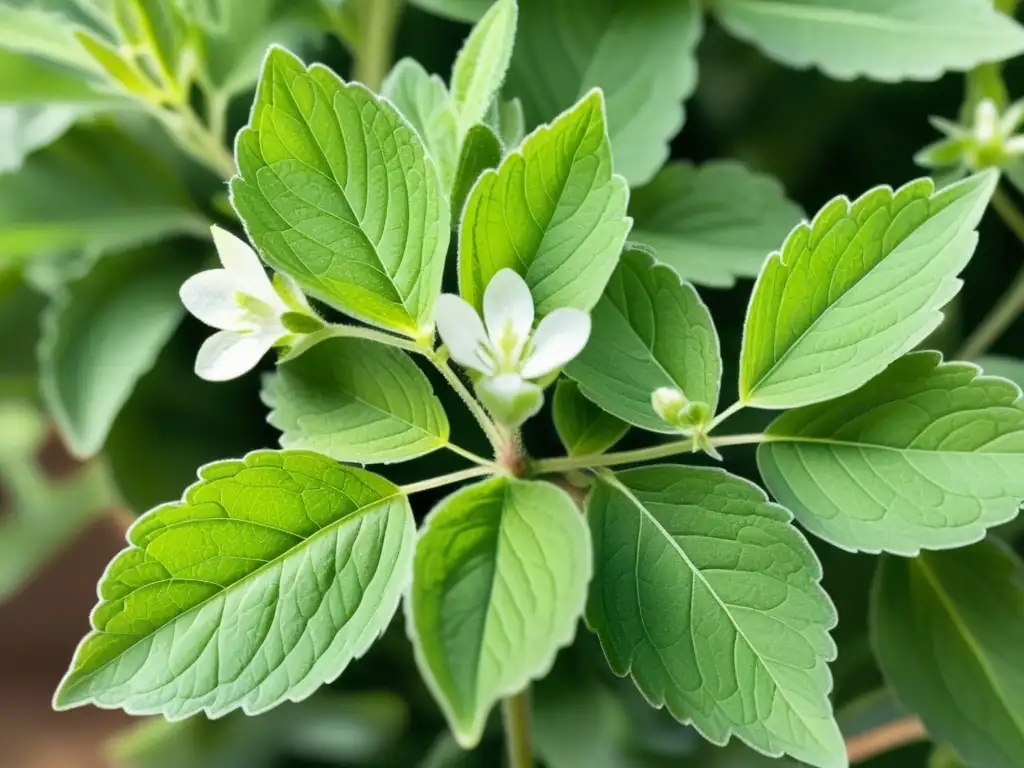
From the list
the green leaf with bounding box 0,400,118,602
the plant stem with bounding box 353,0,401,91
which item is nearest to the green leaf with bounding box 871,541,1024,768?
the plant stem with bounding box 353,0,401,91

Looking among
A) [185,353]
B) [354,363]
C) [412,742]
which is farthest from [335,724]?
[354,363]

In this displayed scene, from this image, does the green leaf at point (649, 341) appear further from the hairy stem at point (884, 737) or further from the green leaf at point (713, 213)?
the hairy stem at point (884, 737)

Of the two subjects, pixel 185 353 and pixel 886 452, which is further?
pixel 185 353

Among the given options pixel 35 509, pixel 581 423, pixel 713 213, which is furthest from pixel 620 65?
pixel 35 509

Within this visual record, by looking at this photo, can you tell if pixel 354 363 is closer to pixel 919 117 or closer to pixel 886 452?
pixel 886 452

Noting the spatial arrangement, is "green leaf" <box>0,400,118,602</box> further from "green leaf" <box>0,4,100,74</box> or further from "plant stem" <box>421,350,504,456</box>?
"plant stem" <box>421,350,504,456</box>

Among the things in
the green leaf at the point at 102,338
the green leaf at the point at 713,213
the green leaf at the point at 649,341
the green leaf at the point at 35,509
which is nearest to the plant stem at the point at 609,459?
the green leaf at the point at 649,341
